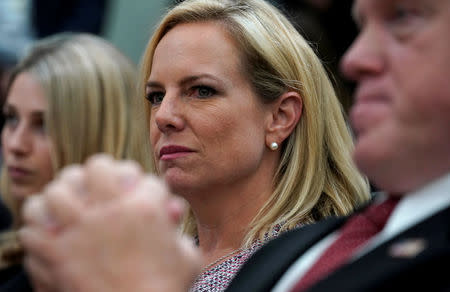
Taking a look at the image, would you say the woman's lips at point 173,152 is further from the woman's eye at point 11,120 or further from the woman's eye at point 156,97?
the woman's eye at point 11,120

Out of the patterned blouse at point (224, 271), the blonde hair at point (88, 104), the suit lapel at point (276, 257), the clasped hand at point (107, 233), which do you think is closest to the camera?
the clasped hand at point (107, 233)

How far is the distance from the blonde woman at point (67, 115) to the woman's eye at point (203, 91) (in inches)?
26.2

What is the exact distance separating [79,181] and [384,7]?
0.62 m

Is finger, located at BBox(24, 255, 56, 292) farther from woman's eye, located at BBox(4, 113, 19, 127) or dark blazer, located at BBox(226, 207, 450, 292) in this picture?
woman's eye, located at BBox(4, 113, 19, 127)

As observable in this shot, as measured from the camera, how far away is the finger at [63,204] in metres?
1.20

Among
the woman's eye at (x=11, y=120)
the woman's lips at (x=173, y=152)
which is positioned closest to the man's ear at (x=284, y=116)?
the woman's lips at (x=173, y=152)

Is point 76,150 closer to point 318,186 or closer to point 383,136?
point 318,186

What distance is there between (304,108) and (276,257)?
1.24 m

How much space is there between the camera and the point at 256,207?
269 centimetres

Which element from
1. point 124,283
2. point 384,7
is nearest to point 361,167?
point 384,7

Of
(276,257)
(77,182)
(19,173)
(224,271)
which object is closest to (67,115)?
(19,173)

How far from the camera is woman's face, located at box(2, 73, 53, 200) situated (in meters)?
3.47

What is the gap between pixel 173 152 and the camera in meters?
2.65

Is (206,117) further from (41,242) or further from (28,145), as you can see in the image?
(41,242)
